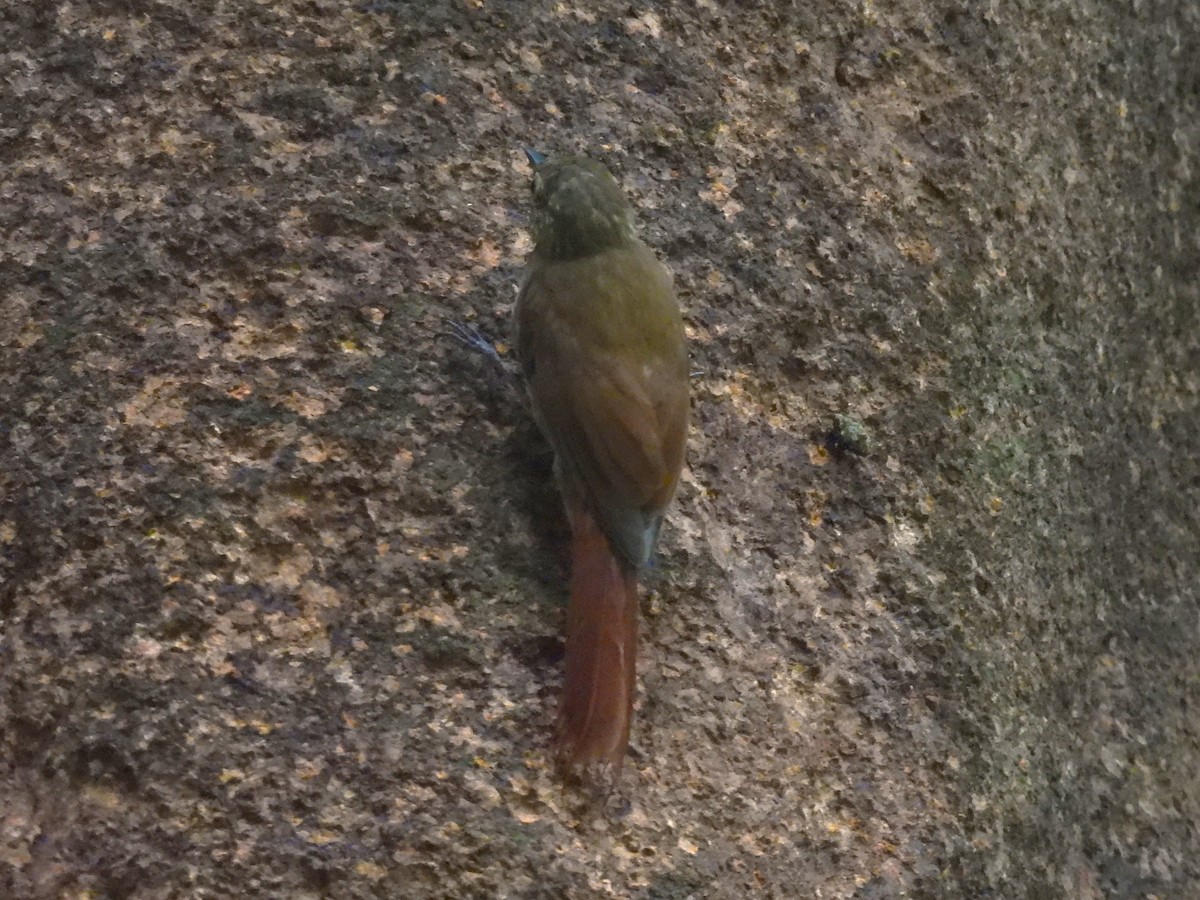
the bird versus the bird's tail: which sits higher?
the bird

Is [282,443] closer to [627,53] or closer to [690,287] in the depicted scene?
[690,287]

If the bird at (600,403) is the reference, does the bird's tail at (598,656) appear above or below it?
below

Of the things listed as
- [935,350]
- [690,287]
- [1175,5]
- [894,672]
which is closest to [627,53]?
[690,287]
